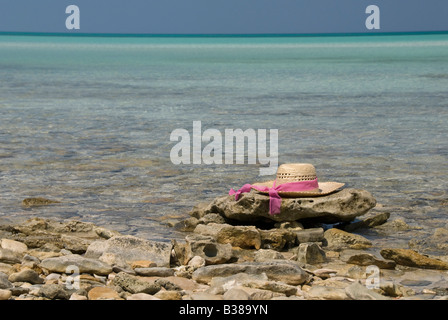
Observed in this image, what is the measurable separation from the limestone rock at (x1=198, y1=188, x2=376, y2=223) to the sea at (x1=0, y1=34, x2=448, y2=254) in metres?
0.31

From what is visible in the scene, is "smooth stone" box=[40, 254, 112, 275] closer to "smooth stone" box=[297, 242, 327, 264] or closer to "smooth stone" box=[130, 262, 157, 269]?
"smooth stone" box=[130, 262, 157, 269]

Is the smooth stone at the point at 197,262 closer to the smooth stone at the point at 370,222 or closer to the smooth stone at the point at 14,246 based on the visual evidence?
the smooth stone at the point at 14,246

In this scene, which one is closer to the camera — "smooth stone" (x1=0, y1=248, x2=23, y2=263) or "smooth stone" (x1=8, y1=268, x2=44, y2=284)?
"smooth stone" (x1=8, y1=268, x2=44, y2=284)

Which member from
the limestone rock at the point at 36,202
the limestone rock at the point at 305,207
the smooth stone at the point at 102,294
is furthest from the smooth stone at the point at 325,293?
the limestone rock at the point at 36,202

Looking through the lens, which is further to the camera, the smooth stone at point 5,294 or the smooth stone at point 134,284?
the smooth stone at point 134,284

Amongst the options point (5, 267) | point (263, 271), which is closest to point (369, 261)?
point (263, 271)

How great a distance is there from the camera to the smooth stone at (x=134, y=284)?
203 inches

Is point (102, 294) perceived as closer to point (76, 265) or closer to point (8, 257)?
point (76, 265)

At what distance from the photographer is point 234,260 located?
6.19m

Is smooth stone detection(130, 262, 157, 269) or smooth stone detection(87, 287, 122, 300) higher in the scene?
smooth stone detection(87, 287, 122, 300)

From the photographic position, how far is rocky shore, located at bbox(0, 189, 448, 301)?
518 cm

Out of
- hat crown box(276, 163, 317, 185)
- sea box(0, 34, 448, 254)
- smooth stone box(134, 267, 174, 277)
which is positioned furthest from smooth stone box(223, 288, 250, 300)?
hat crown box(276, 163, 317, 185)
